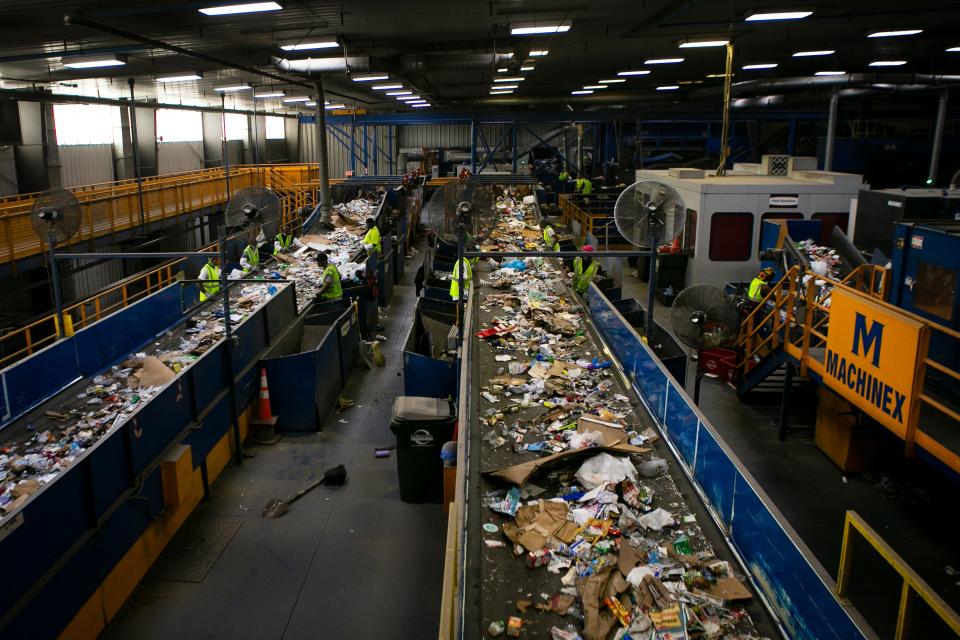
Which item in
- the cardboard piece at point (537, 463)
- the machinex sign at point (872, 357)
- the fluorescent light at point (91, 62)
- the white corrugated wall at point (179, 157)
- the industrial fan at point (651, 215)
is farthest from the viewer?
the white corrugated wall at point (179, 157)

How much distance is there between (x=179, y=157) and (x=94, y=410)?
905 inches

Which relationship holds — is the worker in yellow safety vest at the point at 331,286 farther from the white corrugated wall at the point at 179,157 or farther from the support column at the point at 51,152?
the white corrugated wall at the point at 179,157

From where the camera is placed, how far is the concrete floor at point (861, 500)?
20.3 ft

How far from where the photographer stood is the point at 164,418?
21.1 feet

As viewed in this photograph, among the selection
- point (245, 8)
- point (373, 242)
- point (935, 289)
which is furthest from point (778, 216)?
point (245, 8)

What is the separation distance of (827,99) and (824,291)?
15.5 m

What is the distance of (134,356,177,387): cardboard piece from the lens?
24.3 feet

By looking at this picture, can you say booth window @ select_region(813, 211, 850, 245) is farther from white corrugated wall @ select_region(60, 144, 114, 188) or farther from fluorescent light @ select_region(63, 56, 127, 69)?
white corrugated wall @ select_region(60, 144, 114, 188)

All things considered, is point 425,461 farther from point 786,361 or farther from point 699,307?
point 786,361

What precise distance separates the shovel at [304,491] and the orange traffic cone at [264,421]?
3.95ft

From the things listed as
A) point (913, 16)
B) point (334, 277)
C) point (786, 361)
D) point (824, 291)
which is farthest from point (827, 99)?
point (334, 277)

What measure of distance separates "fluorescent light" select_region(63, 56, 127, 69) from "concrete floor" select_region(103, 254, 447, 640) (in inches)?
354

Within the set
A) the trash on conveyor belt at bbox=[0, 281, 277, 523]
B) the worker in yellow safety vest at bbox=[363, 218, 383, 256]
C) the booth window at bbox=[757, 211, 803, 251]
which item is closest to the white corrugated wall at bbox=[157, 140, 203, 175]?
the worker in yellow safety vest at bbox=[363, 218, 383, 256]

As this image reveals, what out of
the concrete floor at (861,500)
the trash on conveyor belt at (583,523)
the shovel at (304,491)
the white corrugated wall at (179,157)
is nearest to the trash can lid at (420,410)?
the trash on conveyor belt at (583,523)
